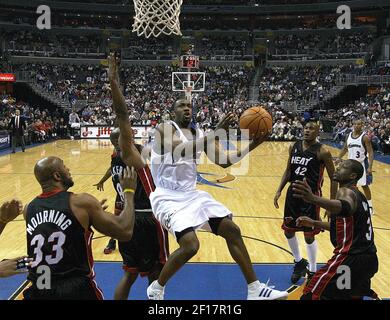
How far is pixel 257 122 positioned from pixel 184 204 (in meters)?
1.10

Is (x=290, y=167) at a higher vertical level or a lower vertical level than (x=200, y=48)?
lower

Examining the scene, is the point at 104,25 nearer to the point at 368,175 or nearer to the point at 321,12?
the point at 321,12

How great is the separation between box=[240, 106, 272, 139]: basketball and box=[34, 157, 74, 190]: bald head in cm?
193

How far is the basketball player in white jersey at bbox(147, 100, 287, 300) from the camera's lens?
355 cm

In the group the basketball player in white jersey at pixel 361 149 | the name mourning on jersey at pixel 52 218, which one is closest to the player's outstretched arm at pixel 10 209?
the name mourning on jersey at pixel 52 218

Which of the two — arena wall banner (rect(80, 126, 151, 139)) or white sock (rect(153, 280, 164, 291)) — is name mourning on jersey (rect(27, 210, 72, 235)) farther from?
arena wall banner (rect(80, 126, 151, 139))

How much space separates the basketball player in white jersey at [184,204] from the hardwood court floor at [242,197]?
188 cm

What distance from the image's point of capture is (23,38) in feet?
116

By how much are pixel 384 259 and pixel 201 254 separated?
92.7 inches

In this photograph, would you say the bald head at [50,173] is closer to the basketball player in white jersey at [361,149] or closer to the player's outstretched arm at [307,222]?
the player's outstretched arm at [307,222]
